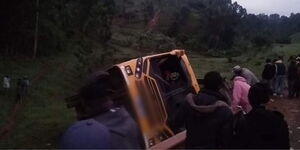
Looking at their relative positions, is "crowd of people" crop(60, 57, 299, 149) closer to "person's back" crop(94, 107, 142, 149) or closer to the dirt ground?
"person's back" crop(94, 107, 142, 149)

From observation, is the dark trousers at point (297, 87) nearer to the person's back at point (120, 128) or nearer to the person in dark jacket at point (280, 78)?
the person in dark jacket at point (280, 78)

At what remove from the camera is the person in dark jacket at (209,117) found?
4.77 metres

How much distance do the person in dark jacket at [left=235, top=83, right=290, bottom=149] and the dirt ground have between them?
553cm

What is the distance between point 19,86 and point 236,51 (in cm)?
3570

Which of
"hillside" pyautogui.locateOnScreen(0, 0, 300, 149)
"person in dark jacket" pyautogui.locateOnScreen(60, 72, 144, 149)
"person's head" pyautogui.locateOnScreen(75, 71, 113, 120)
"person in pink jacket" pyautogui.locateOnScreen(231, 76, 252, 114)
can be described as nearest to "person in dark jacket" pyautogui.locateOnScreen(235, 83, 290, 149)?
"person in dark jacket" pyautogui.locateOnScreen(60, 72, 144, 149)

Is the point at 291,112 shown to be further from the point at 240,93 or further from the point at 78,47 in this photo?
the point at 78,47

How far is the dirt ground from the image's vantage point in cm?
1086

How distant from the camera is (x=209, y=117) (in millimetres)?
4812

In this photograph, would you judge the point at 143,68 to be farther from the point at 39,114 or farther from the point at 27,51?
the point at 27,51

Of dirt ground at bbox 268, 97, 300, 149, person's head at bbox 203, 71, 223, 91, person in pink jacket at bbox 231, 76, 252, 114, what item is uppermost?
person's head at bbox 203, 71, 223, 91

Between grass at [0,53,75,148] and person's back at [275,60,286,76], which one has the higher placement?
person's back at [275,60,286,76]

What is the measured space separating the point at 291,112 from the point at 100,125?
12.0 metres

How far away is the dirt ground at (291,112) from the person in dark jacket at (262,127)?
18.1 feet

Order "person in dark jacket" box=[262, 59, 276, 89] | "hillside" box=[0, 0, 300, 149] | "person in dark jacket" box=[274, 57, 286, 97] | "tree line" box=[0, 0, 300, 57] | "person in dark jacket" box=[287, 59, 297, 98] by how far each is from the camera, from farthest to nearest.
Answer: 1. "tree line" box=[0, 0, 300, 57]
2. "hillside" box=[0, 0, 300, 149]
3. "person in dark jacket" box=[274, 57, 286, 97]
4. "person in dark jacket" box=[287, 59, 297, 98]
5. "person in dark jacket" box=[262, 59, 276, 89]
